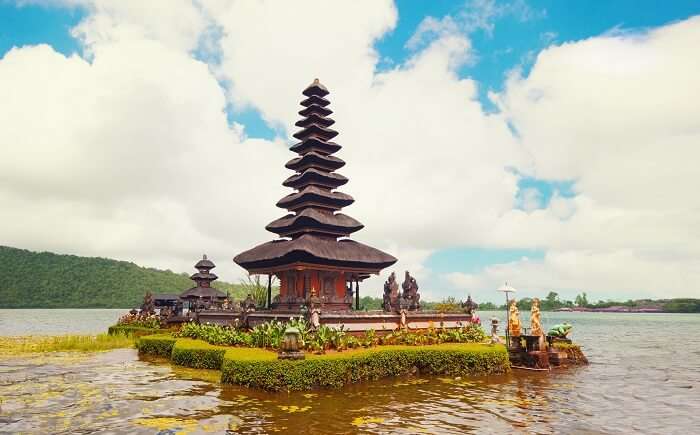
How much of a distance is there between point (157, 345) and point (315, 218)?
1261 centimetres

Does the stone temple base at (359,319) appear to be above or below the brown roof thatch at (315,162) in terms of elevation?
below

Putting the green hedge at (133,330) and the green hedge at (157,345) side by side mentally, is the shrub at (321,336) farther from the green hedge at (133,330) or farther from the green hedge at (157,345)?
the green hedge at (133,330)

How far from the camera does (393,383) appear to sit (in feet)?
64.6

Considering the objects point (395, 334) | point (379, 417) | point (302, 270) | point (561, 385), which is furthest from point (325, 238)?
point (379, 417)

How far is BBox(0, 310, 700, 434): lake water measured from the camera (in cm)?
1320

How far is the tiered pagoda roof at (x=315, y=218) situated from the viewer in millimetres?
29078

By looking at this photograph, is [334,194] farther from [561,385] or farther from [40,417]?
[40,417]

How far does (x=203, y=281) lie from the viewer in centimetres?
5081

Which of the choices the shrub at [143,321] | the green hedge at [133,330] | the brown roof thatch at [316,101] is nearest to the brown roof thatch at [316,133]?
the brown roof thatch at [316,101]

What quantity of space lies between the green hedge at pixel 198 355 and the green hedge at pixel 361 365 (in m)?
2.63

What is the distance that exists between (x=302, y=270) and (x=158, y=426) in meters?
17.7

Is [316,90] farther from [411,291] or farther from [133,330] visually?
[133,330]

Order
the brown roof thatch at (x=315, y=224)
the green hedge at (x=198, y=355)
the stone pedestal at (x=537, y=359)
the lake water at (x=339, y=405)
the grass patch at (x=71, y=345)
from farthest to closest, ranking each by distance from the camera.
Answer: the grass patch at (x=71, y=345) < the brown roof thatch at (x=315, y=224) < the stone pedestal at (x=537, y=359) < the green hedge at (x=198, y=355) < the lake water at (x=339, y=405)

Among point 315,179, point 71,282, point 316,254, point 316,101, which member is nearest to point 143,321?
point 315,179
